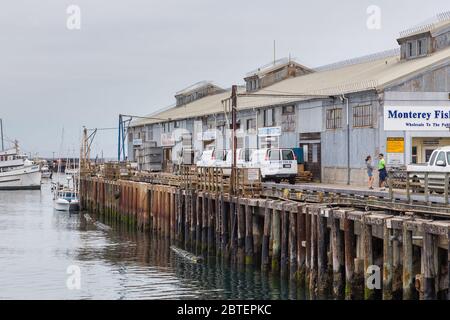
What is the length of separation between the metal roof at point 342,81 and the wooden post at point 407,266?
23.0 meters

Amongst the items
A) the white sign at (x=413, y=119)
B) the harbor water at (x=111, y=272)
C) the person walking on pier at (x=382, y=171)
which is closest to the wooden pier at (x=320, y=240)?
the harbor water at (x=111, y=272)

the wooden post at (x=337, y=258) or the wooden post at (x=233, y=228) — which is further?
the wooden post at (x=233, y=228)

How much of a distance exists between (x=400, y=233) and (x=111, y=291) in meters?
12.0

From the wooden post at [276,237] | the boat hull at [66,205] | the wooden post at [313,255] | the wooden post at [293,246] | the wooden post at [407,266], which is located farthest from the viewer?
the boat hull at [66,205]

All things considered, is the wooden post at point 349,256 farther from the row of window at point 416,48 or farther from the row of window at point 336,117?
the row of window at point 416,48

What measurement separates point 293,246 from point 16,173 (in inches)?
3817

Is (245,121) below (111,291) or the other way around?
the other way around

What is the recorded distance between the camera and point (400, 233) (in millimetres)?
23266

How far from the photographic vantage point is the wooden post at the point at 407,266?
22406 mm

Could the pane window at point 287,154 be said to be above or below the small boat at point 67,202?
above

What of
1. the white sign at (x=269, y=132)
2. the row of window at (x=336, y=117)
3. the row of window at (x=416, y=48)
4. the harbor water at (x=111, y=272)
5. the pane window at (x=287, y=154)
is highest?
the row of window at (x=416, y=48)

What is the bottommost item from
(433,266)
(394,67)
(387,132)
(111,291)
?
(111,291)
